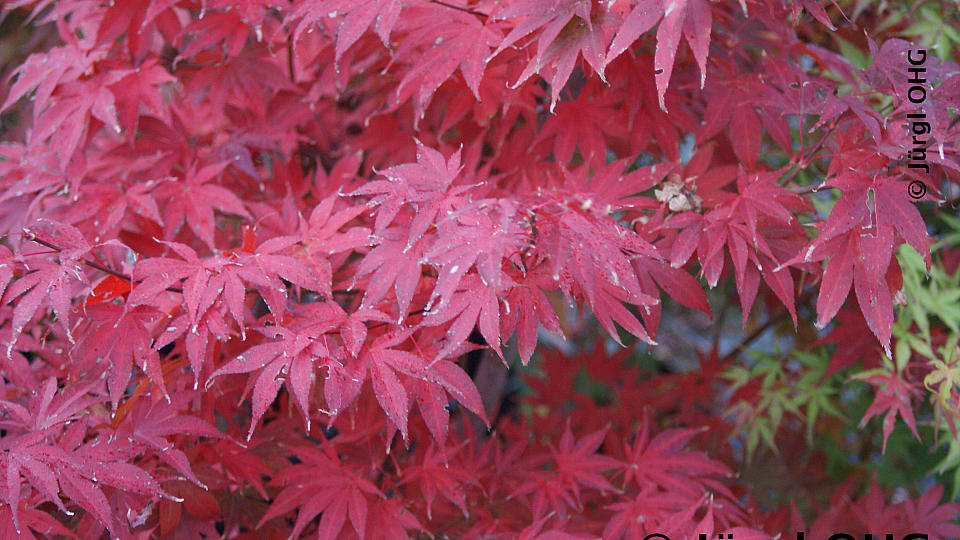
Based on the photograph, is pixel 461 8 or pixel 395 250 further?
pixel 461 8

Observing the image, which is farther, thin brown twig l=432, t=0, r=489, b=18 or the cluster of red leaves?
thin brown twig l=432, t=0, r=489, b=18

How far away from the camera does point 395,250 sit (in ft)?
2.69

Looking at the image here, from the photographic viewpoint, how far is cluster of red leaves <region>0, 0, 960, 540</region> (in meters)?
0.79

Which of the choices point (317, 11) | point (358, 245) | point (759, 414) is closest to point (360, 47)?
point (317, 11)

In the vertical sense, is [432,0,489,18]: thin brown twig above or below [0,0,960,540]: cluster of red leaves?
above

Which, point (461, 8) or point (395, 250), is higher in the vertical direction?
point (461, 8)

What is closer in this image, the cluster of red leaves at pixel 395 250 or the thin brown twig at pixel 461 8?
the cluster of red leaves at pixel 395 250

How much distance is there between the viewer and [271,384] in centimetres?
79

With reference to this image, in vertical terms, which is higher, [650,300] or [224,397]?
[650,300]

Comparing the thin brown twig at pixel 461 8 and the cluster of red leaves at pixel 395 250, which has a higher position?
the thin brown twig at pixel 461 8

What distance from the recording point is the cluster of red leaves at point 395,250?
2.58 ft

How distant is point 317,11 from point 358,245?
30 cm

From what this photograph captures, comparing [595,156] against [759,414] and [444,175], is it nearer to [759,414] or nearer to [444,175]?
[444,175]

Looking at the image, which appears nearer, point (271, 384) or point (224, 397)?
point (271, 384)
